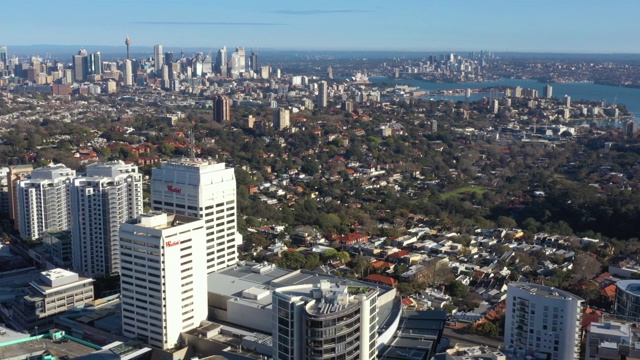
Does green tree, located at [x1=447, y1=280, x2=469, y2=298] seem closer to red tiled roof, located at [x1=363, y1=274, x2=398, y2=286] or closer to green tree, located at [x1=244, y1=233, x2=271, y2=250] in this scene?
red tiled roof, located at [x1=363, y1=274, x2=398, y2=286]

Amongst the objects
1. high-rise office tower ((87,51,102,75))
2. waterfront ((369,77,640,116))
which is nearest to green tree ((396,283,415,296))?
waterfront ((369,77,640,116))

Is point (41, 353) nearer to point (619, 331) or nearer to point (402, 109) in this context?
point (619, 331)

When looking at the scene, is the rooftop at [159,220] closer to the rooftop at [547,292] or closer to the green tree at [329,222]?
the rooftop at [547,292]

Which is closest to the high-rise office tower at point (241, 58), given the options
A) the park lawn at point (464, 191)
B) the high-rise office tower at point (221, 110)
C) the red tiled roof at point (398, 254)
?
the high-rise office tower at point (221, 110)

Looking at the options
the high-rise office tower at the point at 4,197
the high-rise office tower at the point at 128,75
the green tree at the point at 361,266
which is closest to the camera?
the green tree at the point at 361,266

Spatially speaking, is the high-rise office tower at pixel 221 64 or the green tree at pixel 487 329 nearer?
the green tree at pixel 487 329

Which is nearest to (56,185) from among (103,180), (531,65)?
(103,180)
